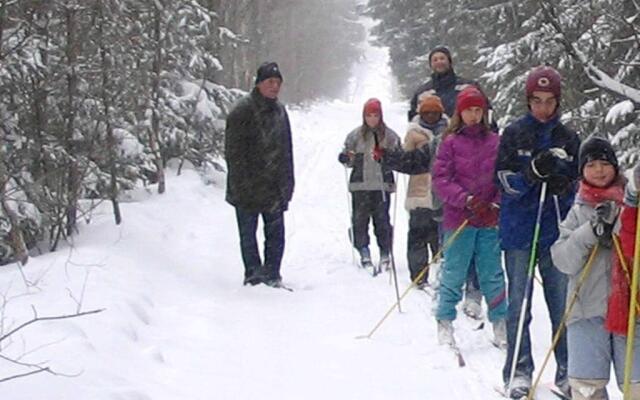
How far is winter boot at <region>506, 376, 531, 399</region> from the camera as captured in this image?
532cm

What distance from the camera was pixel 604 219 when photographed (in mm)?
4355

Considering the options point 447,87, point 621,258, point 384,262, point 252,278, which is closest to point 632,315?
point 621,258

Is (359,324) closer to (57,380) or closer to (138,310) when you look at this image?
(138,310)

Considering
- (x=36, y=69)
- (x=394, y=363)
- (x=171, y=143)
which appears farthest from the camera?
(x=171, y=143)

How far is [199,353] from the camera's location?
6367 mm

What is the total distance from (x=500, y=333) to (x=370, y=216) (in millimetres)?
3498

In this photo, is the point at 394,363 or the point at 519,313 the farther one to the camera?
the point at 394,363

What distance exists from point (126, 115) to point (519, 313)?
741cm

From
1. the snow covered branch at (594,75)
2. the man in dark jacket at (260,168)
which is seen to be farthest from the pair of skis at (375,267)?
the snow covered branch at (594,75)

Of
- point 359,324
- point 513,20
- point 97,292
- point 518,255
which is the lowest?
point 359,324

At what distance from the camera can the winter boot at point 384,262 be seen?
962 centimetres

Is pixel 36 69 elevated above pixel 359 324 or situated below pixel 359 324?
above

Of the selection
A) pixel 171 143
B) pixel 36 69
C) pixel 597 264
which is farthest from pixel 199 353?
pixel 171 143

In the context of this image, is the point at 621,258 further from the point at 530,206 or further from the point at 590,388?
the point at 530,206
